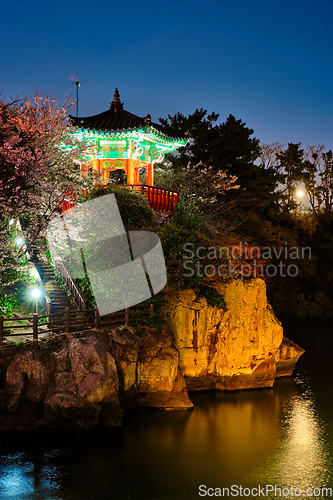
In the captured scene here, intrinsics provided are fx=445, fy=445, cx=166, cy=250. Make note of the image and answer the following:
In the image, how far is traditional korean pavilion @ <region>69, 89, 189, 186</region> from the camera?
2252cm

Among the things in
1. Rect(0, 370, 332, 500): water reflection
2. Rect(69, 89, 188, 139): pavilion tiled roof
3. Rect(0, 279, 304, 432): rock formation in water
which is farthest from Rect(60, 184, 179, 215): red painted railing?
Rect(0, 370, 332, 500): water reflection

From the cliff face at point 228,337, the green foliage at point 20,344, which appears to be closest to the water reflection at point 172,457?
the cliff face at point 228,337

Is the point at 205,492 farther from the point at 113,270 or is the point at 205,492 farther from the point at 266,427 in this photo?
the point at 113,270

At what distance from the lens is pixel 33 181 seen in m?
18.3

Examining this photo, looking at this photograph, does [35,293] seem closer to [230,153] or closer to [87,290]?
[87,290]

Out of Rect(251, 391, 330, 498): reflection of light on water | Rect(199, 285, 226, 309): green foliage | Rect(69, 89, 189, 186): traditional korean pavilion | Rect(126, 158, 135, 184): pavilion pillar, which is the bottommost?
Rect(251, 391, 330, 498): reflection of light on water

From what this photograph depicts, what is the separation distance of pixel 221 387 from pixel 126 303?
18.7 feet

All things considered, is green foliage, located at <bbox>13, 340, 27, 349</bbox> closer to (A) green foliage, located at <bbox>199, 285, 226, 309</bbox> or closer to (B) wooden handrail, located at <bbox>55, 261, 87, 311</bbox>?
(B) wooden handrail, located at <bbox>55, 261, 87, 311</bbox>

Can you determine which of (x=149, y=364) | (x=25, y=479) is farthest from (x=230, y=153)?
(x=25, y=479)

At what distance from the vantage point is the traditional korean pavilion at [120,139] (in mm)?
22516

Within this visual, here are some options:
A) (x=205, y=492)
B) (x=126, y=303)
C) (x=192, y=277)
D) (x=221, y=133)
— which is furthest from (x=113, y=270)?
(x=221, y=133)

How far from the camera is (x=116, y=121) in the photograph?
2355 cm

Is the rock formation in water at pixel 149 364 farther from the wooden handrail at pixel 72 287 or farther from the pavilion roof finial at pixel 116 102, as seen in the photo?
the pavilion roof finial at pixel 116 102

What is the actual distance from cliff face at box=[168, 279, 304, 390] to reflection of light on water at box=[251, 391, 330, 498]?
283cm
